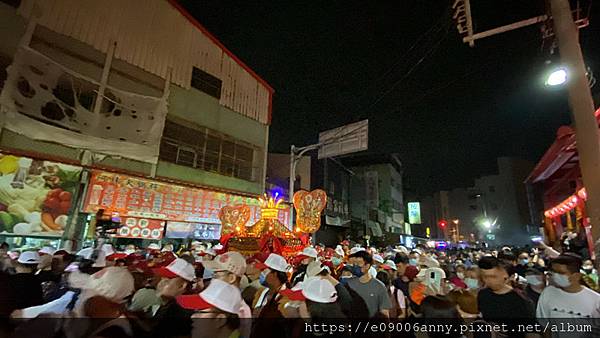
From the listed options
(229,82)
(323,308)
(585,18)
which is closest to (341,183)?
(229,82)

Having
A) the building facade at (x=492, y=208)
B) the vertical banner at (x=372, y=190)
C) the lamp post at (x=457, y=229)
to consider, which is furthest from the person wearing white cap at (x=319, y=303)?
the lamp post at (x=457, y=229)

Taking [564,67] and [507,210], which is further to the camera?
[507,210]

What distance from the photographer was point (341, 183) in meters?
31.1

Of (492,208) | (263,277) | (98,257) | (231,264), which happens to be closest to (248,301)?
(231,264)

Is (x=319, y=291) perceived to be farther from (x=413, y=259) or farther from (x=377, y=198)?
(x=377, y=198)

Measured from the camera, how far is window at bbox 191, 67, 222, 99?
13555 millimetres

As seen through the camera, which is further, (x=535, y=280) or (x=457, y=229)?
(x=457, y=229)

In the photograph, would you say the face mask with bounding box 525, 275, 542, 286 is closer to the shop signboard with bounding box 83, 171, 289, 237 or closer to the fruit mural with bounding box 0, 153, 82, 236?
the shop signboard with bounding box 83, 171, 289, 237

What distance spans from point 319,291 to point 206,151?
11426 millimetres

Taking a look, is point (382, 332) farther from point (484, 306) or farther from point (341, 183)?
point (341, 183)

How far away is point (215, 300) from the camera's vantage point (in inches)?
104

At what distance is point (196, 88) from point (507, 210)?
45.4 m

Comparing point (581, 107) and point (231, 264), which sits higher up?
point (581, 107)

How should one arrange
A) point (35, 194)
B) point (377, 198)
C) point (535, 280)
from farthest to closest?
point (377, 198) < point (35, 194) < point (535, 280)
